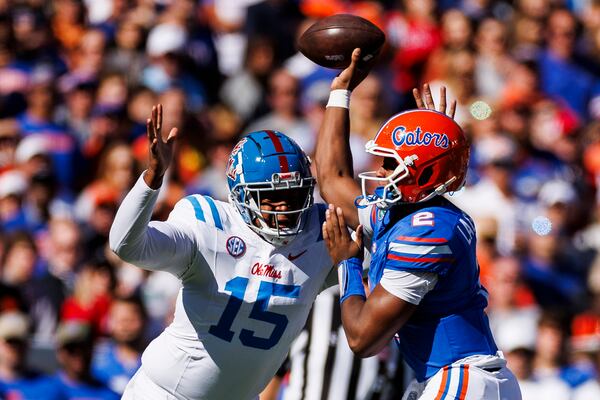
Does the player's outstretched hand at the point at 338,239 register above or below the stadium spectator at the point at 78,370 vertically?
above

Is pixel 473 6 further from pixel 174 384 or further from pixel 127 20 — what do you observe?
pixel 174 384

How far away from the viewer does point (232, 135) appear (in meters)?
9.36

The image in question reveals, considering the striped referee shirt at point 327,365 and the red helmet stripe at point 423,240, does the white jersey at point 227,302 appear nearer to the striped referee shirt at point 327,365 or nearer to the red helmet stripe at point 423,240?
the red helmet stripe at point 423,240

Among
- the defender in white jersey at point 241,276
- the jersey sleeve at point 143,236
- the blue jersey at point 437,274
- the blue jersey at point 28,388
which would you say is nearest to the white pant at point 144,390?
the defender in white jersey at point 241,276

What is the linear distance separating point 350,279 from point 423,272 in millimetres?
303

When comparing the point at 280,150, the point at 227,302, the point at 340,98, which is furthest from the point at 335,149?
the point at 227,302

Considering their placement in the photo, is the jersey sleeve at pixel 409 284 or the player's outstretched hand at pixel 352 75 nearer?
the jersey sleeve at pixel 409 284

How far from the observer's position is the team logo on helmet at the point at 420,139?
14.6ft

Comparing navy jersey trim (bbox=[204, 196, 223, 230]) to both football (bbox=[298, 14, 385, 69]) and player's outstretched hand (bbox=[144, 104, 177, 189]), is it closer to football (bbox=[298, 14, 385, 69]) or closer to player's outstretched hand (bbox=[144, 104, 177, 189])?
player's outstretched hand (bbox=[144, 104, 177, 189])

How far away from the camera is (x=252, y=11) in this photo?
10.6 meters

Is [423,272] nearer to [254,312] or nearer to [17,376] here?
[254,312]

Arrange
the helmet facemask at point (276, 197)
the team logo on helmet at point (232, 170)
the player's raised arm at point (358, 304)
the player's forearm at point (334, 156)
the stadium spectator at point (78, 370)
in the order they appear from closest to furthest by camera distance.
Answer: the player's raised arm at point (358, 304) < the helmet facemask at point (276, 197) < the team logo on helmet at point (232, 170) < the player's forearm at point (334, 156) < the stadium spectator at point (78, 370)

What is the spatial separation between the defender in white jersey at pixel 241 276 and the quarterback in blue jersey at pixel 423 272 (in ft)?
1.25

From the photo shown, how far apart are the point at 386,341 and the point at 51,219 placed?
475cm
